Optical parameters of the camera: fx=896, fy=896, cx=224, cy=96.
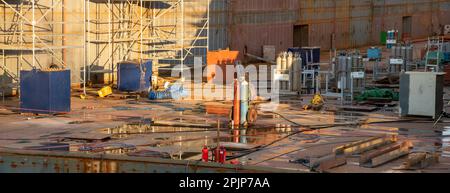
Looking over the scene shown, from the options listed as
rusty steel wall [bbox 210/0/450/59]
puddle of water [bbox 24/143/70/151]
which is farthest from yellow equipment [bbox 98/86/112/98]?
rusty steel wall [bbox 210/0/450/59]

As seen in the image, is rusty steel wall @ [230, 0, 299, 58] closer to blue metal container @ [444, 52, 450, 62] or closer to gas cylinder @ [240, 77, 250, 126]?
blue metal container @ [444, 52, 450, 62]

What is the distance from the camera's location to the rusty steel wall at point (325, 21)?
52781 mm

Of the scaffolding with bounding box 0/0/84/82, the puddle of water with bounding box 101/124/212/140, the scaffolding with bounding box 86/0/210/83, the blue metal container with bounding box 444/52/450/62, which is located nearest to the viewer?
the puddle of water with bounding box 101/124/212/140

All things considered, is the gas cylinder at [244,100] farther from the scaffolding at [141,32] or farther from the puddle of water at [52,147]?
the scaffolding at [141,32]

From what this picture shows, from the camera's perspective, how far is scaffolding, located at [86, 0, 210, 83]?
41344 millimetres

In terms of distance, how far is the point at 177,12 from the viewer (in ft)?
152

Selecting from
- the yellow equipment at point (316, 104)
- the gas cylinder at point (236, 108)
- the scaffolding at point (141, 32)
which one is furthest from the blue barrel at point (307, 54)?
the gas cylinder at point (236, 108)

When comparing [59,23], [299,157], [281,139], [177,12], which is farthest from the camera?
[177,12]

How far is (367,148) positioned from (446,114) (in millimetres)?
8158

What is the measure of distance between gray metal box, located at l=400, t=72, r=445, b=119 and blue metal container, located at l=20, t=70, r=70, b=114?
11.8 meters

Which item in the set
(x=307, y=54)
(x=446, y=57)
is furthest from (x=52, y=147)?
(x=446, y=57)

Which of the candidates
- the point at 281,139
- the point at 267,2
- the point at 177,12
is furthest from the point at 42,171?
the point at 267,2
